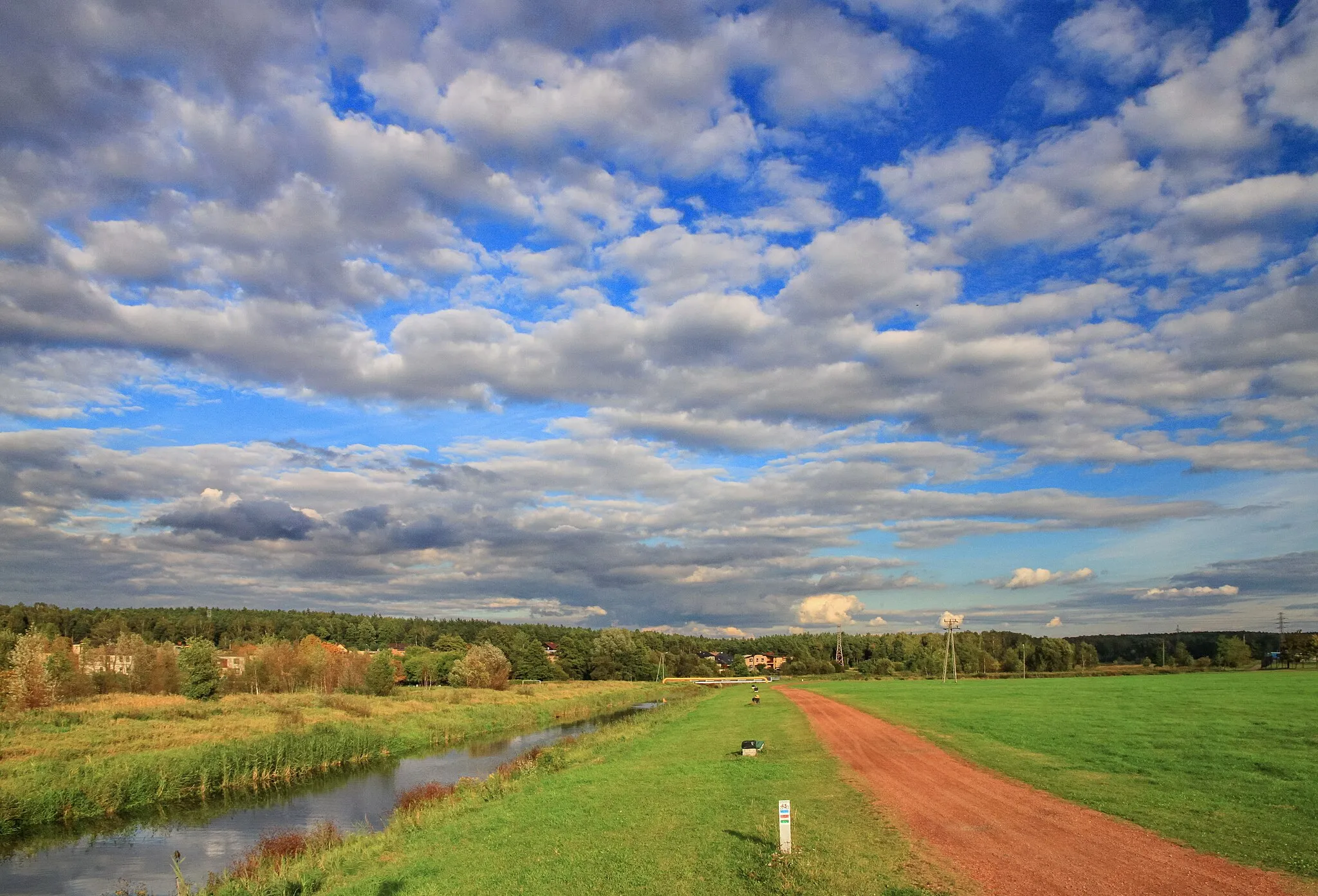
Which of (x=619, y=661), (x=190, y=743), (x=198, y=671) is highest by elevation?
(x=198, y=671)

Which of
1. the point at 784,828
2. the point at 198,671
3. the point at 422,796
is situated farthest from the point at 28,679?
the point at 784,828

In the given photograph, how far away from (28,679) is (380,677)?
127 feet

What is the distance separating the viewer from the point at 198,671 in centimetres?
7069

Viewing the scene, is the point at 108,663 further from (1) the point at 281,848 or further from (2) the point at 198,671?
(1) the point at 281,848

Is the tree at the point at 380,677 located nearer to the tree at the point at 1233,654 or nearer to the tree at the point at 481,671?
the tree at the point at 481,671

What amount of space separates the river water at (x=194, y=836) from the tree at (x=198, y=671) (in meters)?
35.3

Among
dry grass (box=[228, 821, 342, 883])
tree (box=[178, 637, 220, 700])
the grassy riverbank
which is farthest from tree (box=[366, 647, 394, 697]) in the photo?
dry grass (box=[228, 821, 342, 883])

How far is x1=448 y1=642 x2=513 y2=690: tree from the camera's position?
103938 millimetres

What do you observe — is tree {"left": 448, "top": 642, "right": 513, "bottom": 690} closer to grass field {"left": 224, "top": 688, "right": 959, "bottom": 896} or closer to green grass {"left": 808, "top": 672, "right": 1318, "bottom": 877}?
green grass {"left": 808, "top": 672, "right": 1318, "bottom": 877}

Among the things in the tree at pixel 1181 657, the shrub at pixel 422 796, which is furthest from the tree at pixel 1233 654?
the shrub at pixel 422 796

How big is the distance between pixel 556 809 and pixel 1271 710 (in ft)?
137

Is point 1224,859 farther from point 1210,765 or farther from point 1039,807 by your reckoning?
point 1210,765

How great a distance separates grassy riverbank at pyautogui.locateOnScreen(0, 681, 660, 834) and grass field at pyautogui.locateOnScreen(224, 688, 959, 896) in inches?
644

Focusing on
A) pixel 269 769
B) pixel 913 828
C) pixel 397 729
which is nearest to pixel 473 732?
pixel 397 729
